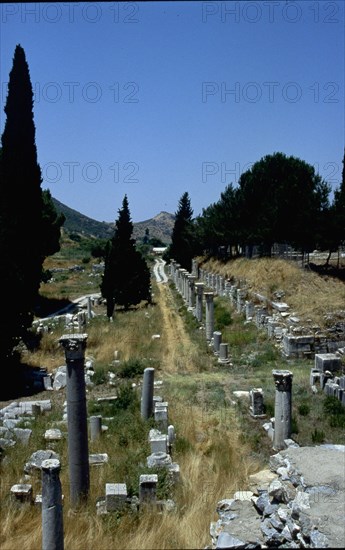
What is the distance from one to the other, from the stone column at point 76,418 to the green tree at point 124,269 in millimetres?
21992

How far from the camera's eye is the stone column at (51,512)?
6.05 m

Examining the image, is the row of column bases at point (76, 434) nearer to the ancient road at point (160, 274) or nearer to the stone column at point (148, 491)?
the stone column at point (148, 491)

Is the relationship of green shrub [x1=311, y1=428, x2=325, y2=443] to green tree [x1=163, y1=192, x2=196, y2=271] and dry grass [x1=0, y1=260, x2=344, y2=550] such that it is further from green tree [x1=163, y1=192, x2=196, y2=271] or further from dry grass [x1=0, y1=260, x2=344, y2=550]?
green tree [x1=163, y1=192, x2=196, y2=271]

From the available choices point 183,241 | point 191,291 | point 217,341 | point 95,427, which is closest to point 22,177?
point 217,341

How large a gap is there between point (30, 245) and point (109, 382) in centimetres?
1007

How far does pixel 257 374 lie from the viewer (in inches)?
642

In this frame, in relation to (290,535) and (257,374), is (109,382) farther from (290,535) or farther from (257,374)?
(290,535)

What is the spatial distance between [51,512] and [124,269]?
25024 mm

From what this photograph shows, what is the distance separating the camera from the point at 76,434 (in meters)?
7.68

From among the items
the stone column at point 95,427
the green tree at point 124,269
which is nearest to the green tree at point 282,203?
the green tree at point 124,269

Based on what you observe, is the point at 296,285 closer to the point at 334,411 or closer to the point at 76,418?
the point at 334,411

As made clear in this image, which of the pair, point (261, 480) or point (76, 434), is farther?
point (261, 480)

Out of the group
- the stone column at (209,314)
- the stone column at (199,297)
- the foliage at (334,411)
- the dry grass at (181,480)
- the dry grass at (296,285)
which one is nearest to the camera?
the dry grass at (181,480)

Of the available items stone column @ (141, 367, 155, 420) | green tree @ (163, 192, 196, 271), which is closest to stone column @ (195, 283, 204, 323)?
stone column @ (141, 367, 155, 420)
